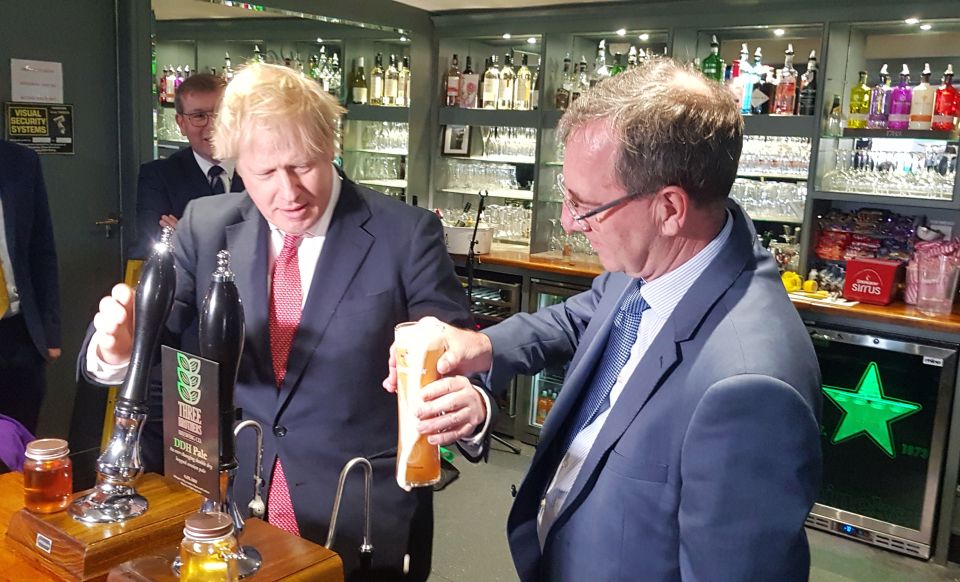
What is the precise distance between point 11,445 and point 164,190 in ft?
6.28

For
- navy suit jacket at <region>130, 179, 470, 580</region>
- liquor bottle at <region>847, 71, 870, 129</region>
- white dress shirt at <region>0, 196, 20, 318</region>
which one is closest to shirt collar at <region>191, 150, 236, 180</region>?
white dress shirt at <region>0, 196, 20, 318</region>

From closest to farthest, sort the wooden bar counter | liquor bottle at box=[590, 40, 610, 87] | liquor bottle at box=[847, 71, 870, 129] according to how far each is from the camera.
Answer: the wooden bar counter
liquor bottle at box=[847, 71, 870, 129]
liquor bottle at box=[590, 40, 610, 87]

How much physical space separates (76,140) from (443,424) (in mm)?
3624

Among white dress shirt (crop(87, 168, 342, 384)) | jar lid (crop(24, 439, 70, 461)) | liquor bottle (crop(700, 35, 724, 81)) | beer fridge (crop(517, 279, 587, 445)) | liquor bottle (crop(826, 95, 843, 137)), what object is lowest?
beer fridge (crop(517, 279, 587, 445))

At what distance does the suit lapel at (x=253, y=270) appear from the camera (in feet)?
5.63

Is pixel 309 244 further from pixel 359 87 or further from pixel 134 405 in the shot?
pixel 359 87

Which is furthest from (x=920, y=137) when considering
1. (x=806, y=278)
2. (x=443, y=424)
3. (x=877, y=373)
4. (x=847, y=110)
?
(x=443, y=424)

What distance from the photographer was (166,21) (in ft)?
16.2

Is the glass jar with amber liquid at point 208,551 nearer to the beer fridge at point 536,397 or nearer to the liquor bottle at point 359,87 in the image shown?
the beer fridge at point 536,397

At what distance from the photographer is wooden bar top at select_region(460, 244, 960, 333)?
3621 mm

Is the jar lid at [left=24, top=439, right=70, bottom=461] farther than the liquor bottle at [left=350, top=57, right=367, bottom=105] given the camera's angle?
No

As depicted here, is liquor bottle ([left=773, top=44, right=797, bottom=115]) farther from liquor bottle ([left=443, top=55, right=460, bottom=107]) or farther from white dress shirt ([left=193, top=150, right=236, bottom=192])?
→ white dress shirt ([left=193, top=150, right=236, bottom=192])

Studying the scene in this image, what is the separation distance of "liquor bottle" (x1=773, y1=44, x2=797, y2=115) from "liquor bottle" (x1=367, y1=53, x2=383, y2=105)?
2698 mm

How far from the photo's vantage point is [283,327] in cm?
175
